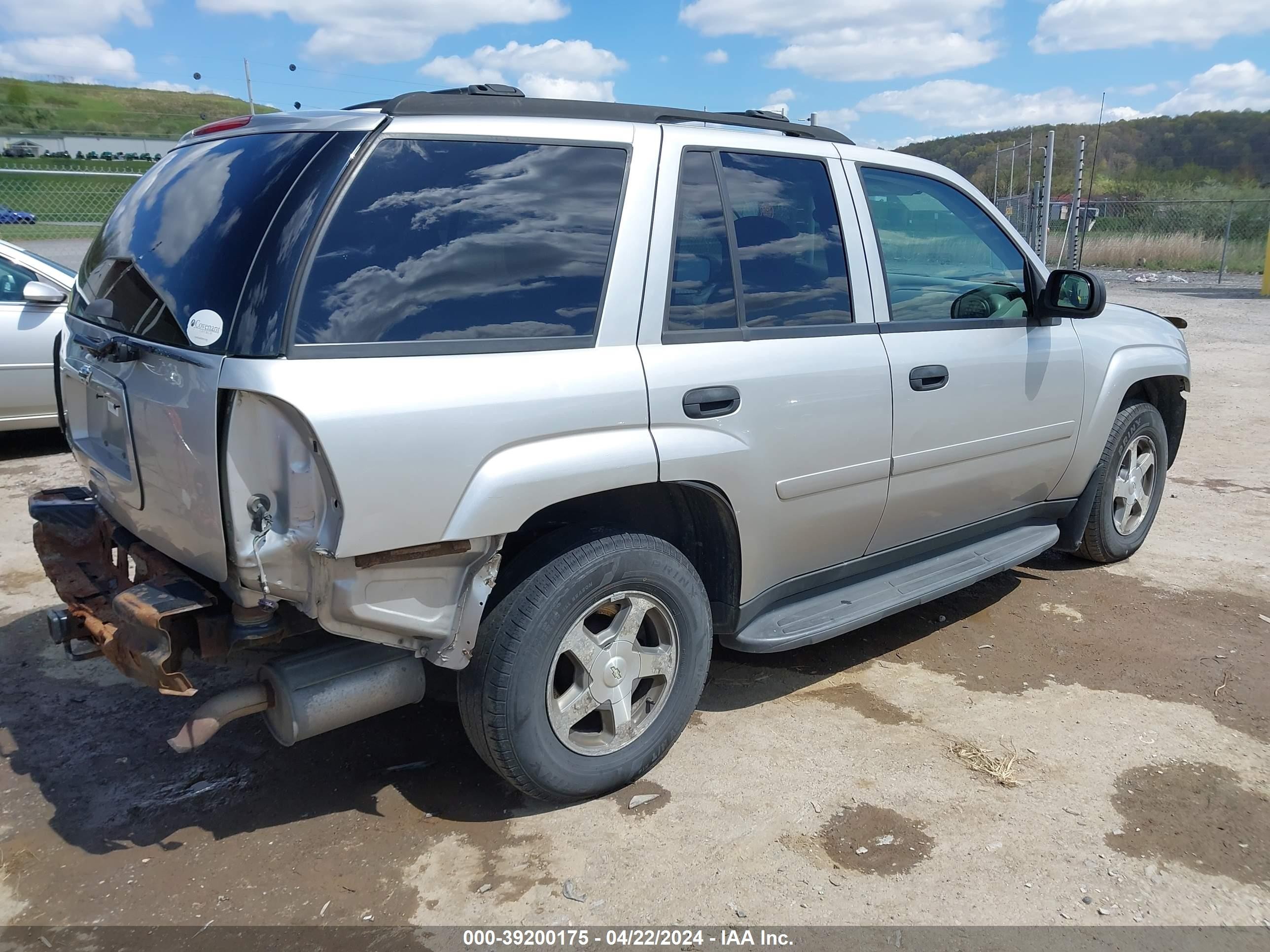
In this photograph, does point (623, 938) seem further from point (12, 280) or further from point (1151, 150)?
point (1151, 150)

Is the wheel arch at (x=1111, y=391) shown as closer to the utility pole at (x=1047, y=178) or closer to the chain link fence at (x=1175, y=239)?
the utility pole at (x=1047, y=178)

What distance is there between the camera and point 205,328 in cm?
256

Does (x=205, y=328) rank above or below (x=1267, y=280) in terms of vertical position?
above

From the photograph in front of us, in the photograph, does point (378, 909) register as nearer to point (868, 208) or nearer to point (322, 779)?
point (322, 779)

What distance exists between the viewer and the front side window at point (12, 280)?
7.17 meters

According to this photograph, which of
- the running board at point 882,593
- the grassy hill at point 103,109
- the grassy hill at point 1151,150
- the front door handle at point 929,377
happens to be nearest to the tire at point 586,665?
the running board at point 882,593

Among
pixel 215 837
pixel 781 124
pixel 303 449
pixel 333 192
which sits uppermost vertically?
pixel 781 124

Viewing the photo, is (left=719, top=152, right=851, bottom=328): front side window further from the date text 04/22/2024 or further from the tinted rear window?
the date text 04/22/2024

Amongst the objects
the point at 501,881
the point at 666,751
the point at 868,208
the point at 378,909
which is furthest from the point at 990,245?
the point at 378,909

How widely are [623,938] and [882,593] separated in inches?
70.8

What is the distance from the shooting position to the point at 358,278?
253 cm

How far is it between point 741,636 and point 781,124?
193 cm

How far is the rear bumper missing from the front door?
8.17 feet

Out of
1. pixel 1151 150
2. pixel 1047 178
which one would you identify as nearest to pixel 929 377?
pixel 1047 178
